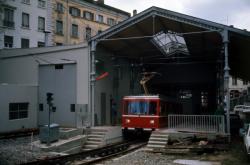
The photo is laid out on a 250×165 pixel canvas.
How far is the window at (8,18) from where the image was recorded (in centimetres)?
3944

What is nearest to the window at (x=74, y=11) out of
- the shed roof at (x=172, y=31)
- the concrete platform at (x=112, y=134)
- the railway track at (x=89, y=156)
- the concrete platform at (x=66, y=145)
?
the shed roof at (x=172, y=31)

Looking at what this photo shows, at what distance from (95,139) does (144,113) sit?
12.2ft

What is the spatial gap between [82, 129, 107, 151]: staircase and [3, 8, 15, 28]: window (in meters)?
21.8

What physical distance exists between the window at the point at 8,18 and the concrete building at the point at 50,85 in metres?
11.4

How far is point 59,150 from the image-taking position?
64.7 ft

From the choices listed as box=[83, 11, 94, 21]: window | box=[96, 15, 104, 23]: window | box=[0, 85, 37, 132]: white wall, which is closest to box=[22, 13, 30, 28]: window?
box=[83, 11, 94, 21]: window

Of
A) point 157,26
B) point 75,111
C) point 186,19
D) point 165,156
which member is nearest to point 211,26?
point 186,19

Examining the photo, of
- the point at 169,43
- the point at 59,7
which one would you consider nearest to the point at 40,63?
the point at 169,43

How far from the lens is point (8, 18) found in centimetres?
4000

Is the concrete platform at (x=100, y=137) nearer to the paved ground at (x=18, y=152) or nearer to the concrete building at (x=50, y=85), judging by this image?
the concrete building at (x=50, y=85)

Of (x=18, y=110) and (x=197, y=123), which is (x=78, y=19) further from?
(x=197, y=123)

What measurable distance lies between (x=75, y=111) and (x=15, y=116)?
444 centimetres

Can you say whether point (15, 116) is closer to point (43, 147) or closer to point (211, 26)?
point (43, 147)

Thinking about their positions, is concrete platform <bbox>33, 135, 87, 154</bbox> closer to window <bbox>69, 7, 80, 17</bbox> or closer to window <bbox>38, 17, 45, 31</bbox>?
window <bbox>38, 17, 45, 31</bbox>
